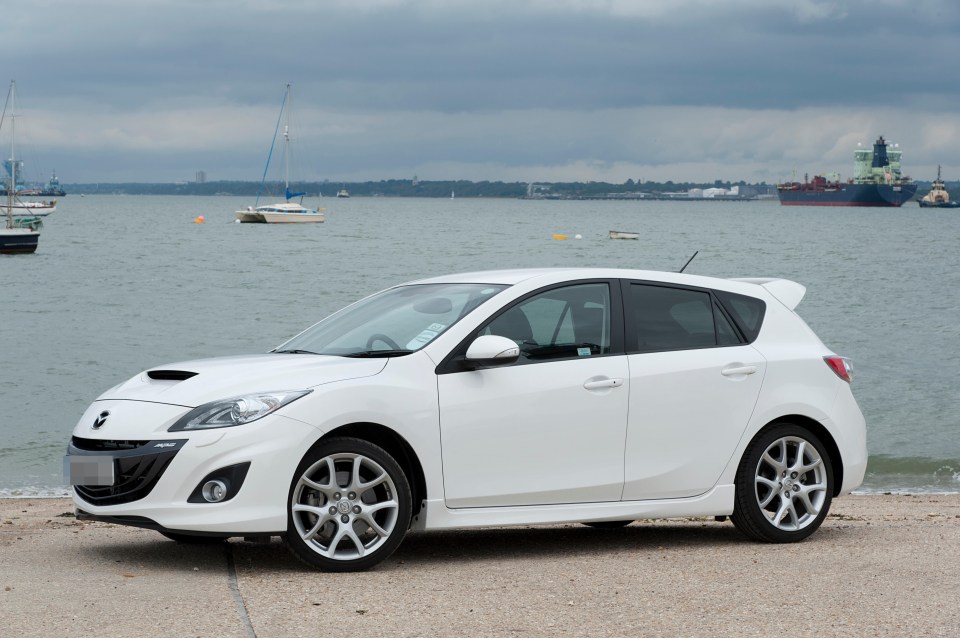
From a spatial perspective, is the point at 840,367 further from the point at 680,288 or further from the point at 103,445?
the point at 103,445

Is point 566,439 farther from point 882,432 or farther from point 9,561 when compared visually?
point 882,432

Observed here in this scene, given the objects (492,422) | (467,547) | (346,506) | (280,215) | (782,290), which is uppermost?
(782,290)

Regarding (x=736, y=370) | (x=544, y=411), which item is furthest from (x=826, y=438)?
(x=544, y=411)

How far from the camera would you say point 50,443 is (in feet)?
52.6

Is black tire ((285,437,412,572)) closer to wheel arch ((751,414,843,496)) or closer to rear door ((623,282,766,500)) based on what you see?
rear door ((623,282,766,500))

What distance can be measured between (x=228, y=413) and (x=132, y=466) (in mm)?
511

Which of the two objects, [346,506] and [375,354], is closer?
[346,506]

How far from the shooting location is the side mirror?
260 inches

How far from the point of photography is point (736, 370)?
746cm

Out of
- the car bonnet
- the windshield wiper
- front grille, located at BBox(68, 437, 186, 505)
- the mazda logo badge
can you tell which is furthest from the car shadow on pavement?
the windshield wiper

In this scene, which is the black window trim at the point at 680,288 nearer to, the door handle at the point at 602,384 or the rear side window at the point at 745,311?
the rear side window at the point at 745,311

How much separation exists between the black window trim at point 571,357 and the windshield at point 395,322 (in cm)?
12

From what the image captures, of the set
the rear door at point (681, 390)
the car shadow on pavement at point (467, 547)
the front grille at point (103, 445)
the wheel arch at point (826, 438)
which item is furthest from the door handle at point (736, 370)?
the front grille at point (103, 445)

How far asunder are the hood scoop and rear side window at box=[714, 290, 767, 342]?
9.87 ft
